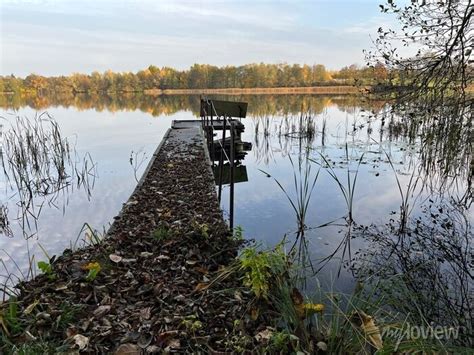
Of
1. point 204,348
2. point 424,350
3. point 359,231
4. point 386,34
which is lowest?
point 359,231

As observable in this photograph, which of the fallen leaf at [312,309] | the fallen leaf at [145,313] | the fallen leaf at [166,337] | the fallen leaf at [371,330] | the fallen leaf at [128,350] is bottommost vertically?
the fallen leaf at [145,313]

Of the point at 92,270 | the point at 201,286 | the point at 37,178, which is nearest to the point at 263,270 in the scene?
the point at 201,286

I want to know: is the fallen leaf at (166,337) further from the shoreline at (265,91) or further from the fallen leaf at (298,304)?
the shoreline at (265,91)

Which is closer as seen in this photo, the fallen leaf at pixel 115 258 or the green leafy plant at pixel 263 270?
the green leafy plant at pixel 263 270

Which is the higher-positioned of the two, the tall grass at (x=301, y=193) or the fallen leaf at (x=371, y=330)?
the fallen leaf at (x=371, y=330)

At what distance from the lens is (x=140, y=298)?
2791 millimetres

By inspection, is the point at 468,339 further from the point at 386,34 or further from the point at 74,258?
the point at 386,34

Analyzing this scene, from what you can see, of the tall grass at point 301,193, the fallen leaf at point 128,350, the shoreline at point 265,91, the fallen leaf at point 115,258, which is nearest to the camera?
the fallen leaf at point 128,350

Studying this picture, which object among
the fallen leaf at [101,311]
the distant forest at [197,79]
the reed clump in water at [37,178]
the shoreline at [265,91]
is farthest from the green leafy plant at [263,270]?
the distant forest at [197,79]

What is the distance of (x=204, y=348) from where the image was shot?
2207 millimetres

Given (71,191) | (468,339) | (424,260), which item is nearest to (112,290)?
(468,339)

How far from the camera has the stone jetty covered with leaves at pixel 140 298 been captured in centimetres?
222

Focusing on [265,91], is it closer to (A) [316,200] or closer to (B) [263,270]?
(A) [316,200]

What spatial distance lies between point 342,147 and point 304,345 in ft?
34.7
